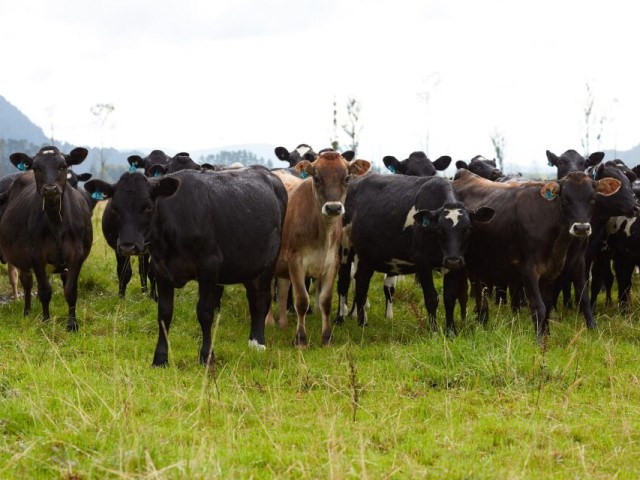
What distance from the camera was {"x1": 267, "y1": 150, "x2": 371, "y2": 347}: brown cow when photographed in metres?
10.0

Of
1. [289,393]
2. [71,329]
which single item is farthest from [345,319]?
[289,393]

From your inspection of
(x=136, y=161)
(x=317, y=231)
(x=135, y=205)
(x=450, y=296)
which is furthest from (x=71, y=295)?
(x=136, y=161)

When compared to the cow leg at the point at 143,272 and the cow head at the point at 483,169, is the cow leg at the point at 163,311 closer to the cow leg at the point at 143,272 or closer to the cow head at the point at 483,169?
the cow leg at the point at 143,272

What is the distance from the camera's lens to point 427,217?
981 cm

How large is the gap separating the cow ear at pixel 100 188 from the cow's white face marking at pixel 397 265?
13.7 ft

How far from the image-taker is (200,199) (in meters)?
8.70

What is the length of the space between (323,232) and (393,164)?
505 centimetres

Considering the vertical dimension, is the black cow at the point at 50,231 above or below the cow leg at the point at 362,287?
above

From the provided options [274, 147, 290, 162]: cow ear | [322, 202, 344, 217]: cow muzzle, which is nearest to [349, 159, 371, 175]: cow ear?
[322, 202, 344, 217]: cow muzzle

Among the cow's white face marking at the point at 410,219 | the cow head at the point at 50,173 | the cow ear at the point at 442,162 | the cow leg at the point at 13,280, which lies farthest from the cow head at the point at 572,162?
the cow leg at the point at 13,280

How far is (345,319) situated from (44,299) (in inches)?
171

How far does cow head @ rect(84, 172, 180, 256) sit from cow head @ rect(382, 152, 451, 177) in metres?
7.04

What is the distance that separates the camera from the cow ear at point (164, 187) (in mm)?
8195

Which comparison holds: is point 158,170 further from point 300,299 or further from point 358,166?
point 300,299
